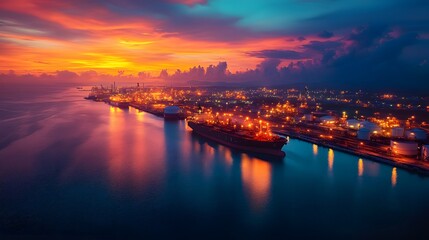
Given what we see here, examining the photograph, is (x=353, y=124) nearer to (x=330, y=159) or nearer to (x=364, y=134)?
(x=364, y=134)

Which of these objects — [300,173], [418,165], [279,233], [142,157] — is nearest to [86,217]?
[279,233]

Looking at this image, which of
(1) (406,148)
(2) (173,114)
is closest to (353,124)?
(1) (406,148)

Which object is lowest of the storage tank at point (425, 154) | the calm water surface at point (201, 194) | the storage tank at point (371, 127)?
the calm water surface at point (201, 194)

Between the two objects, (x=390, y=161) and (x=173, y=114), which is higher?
(x=173, y=114)

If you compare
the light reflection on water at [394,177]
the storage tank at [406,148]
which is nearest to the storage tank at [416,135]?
the storage tank at [406,148]

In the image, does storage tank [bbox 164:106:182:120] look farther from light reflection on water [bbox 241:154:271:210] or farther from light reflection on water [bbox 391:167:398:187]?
light reflection on water [bbox 391:167:398:187]

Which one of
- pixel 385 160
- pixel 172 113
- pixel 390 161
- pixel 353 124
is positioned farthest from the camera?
pixel 172 113

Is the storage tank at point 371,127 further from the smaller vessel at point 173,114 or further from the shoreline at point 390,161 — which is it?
the smaller vessel at point 173,114

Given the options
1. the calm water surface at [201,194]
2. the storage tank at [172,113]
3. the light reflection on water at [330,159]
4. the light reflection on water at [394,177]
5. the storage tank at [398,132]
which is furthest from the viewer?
the storage tank at [172,113]
